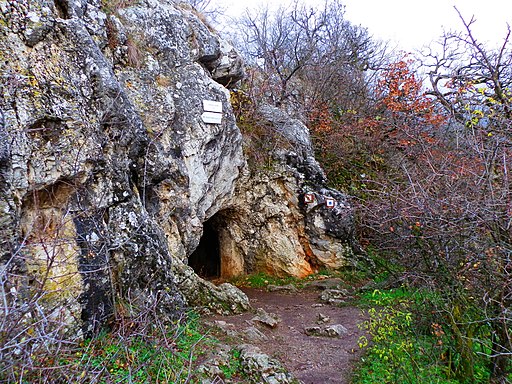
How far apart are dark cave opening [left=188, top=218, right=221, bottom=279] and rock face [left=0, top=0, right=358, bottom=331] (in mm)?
157

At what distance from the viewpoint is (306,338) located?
515 centimetres

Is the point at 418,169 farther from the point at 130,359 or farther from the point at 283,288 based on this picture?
the point at 130,359

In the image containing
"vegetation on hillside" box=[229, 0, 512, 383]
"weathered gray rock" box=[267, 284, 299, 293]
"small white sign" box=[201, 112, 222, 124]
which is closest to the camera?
"vegetation on hillside" box=[229, 0, 512, 383]

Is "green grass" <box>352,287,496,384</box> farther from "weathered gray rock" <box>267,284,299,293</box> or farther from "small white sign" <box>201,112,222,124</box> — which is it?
"small white sign" <box>201,112,222,124</box>

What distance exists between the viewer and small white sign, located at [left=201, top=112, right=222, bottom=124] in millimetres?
6613

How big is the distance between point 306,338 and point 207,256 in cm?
538

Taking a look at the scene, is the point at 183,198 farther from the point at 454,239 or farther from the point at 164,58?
the point at 454,239

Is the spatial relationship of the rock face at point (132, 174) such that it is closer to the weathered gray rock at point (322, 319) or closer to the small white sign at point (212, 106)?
the small white sign at point (212, 106)

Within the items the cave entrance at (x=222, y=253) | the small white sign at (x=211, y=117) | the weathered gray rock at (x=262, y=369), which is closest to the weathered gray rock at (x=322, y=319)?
the weathered gray rock at (x=262, y=369)

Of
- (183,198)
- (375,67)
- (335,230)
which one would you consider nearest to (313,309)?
(335,230)

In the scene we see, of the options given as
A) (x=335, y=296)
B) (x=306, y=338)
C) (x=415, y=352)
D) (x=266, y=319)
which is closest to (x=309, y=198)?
(x=335, y=296)

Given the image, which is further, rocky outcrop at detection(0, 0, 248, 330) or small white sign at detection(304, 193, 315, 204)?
small white sign at detection(304, 193, 315, 204)

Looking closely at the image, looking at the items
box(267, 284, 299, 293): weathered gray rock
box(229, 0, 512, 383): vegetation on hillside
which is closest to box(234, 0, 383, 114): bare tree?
box(229, 0, 512, 383): vegetation on hillside

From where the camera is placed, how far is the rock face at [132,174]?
139 inches
